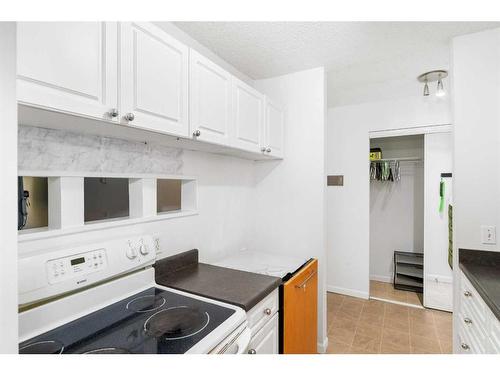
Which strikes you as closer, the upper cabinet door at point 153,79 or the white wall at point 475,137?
the upper cabinet door at point 153,79

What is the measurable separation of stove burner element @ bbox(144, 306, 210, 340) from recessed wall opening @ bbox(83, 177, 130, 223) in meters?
0.64

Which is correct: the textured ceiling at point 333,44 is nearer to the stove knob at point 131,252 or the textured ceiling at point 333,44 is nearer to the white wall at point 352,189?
the white wall at point 352,189

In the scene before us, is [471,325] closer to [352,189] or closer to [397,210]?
[352,189]

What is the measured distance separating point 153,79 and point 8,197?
3.04 ft

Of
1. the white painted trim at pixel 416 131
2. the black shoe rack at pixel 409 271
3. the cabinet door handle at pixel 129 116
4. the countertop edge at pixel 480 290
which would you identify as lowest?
the black shoe rack at pixel 409 271

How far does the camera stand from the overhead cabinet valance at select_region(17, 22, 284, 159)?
0.82 metres

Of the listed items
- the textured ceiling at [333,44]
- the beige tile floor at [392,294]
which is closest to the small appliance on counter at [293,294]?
the textured ceiling at [333,44]

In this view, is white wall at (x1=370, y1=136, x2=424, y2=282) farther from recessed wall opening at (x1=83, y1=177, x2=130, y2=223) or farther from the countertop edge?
recessed wall opening at (x1=83, y1=177, x2=130, y2=223)

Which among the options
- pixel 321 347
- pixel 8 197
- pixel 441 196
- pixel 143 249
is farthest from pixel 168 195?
pixel 441 196

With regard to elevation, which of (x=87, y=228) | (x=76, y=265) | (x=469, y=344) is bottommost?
(x=469, y=344)

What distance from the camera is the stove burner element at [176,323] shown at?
37.8 inches

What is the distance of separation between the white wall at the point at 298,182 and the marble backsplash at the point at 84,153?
1.12 meters

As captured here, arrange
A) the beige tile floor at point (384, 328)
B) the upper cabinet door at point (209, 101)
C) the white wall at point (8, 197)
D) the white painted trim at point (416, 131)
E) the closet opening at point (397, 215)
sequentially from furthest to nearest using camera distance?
1. the closet opening at point (397, 215)
2. the white painted trim at point (416, 131)
3. the beige tile floor at point (384, 328)
4. the upper cabinet door at point (209, 101)
5. the white wall at point (8, 197)

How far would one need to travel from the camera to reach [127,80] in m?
1.06
